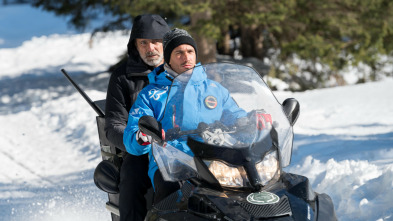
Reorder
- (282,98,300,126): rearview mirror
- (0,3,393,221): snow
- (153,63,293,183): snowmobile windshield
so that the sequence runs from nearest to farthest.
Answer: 1. (153,63,293,183): snowmobile windshield
2. (282,98,300,126): rearview mirror
3. (0,3,393,221): snow

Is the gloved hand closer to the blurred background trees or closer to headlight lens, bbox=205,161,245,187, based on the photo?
headlight lens, bbox=205,161,245,187

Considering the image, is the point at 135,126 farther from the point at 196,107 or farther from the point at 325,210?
the point at 325,210

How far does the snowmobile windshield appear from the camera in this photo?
2670 mm

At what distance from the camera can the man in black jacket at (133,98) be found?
10.9 feet

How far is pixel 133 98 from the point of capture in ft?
13.3

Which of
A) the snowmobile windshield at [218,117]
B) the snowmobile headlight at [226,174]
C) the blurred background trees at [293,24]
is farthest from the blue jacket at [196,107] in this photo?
the blurred background trees at [293,24]

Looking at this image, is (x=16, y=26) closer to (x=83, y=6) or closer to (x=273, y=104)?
(x=83, y=6)

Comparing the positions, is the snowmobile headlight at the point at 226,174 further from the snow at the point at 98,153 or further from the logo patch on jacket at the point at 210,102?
the snow at the point at 98,153

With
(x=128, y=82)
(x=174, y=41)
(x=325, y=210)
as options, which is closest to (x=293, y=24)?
(x=128, y=82)

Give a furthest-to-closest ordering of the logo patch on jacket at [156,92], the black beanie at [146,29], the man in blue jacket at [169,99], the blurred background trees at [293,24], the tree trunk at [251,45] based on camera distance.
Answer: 1. the tree trunk at [251,45]
2. the blurred background trees at [293,24]
3. the black beanie at [146,29]
4. the logo patch on jacket at [156,92]
5. the man in blue jacket at [169,99]

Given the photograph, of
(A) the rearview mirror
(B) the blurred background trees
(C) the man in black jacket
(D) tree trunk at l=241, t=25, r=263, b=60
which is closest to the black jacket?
(C) the man in black jacket

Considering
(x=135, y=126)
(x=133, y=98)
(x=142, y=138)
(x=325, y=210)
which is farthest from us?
(x=133, y=98)

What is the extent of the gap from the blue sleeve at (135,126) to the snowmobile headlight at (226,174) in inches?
24.5

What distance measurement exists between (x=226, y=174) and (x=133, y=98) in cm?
167
